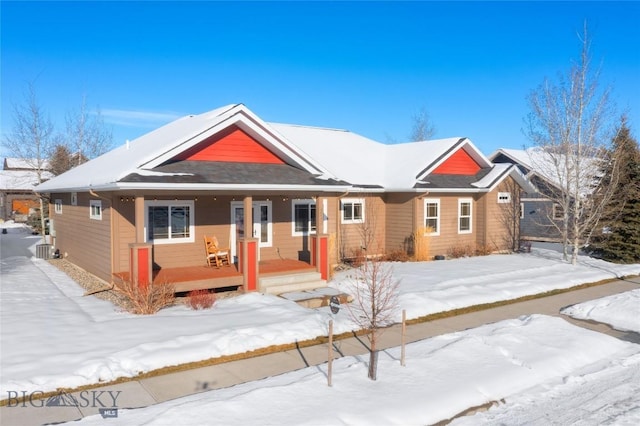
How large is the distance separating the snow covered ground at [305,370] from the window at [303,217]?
17.4 feet

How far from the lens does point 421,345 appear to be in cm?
891

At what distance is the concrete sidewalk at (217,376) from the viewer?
6145mm

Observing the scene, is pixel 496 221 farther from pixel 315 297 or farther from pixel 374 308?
pixel 374 308

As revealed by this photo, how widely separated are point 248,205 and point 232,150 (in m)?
2.36

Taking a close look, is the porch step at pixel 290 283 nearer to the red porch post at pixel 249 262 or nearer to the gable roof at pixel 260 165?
the red porch post at pixel 249 262

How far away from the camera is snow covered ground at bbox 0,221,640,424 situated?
616 cm

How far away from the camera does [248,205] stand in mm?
13211

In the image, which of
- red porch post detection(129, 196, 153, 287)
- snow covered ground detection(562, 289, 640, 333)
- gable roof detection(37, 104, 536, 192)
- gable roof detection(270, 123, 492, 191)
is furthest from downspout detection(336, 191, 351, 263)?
snow covered ground detection(562, 289, 640, 333)

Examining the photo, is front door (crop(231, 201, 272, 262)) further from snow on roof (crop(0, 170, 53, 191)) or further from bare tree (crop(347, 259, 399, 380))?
snow on roof (crop(0, 170, 53, 191))

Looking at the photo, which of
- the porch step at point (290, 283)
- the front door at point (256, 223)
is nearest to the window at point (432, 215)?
the front door at point (256, 223)

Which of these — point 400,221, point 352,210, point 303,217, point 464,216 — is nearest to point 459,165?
point 464,216

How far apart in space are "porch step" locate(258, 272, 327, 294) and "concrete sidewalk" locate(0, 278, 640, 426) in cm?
418

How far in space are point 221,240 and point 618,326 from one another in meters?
11.1

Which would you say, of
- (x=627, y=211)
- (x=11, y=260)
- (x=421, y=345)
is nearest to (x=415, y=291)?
(x=421, y=345)
